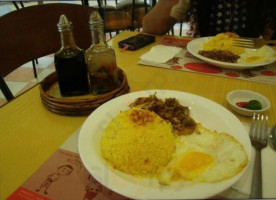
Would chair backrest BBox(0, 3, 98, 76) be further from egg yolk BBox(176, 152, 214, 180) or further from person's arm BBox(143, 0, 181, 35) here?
egg yolk BBox(176, 152, 214, 180)

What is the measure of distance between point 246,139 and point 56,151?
0.51m

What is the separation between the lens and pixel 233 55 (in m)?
1.13

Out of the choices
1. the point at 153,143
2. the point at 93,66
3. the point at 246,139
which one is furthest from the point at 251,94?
the point at 93,66

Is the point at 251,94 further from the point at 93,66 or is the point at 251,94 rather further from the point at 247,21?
the point at 247,21

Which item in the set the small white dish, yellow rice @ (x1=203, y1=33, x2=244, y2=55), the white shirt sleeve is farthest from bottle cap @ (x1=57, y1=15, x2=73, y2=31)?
the white shirt sleeve

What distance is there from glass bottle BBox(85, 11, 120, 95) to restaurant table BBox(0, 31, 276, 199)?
0.13 meters

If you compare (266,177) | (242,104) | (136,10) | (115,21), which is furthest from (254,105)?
(136,10)

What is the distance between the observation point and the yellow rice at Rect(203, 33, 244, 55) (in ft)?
3.84

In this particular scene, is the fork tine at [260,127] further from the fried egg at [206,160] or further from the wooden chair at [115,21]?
the wooden chair at [115,21]

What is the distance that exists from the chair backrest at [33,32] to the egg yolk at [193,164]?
92 cm

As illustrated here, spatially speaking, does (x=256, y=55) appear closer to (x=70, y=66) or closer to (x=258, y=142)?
(x=258, y=142)

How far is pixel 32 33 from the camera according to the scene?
121cm

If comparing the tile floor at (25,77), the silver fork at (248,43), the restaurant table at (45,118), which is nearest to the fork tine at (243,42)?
the silver fork at (248,43)

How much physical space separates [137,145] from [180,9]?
1373 mm
